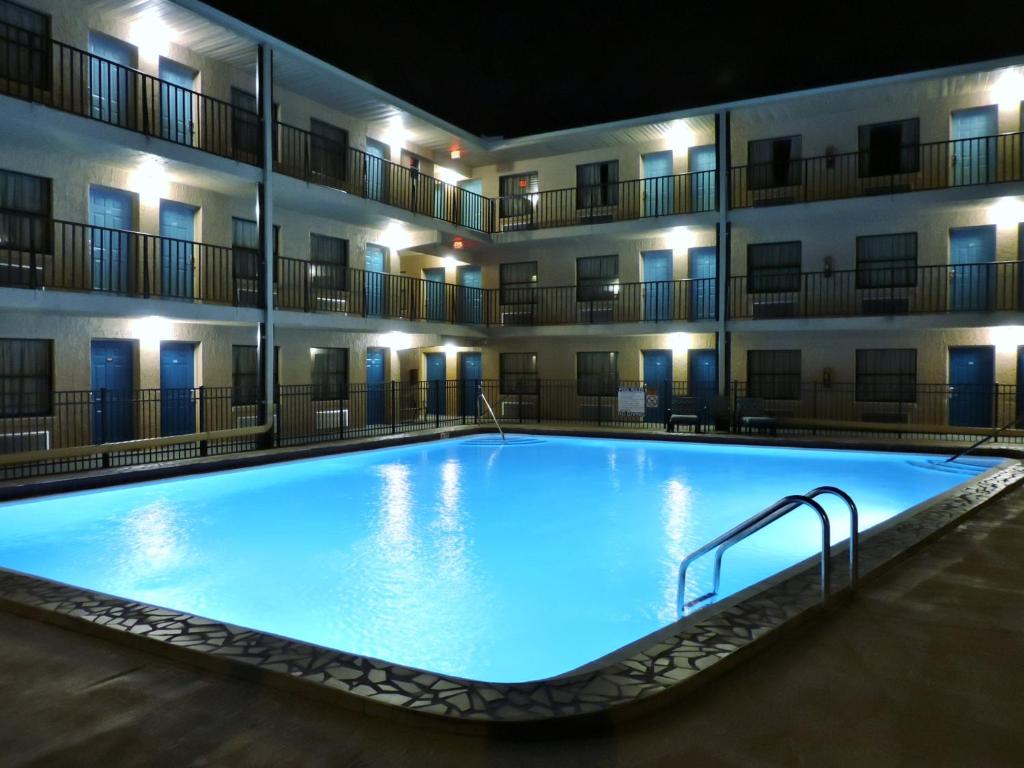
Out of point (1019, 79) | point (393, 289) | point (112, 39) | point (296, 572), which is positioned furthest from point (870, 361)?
point (112, 39)

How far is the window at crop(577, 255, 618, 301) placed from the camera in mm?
23109

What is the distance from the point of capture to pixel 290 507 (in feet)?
36.4

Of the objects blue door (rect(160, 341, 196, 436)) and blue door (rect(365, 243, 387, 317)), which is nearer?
blue door (rect(160, 341, 196, 436))

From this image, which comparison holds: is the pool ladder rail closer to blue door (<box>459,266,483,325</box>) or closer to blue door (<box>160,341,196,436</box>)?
blue door (<box>160,341,196,436</box>)

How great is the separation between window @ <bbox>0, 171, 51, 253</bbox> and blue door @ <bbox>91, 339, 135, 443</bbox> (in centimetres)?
229

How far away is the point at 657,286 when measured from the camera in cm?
2231

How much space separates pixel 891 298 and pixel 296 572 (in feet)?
57.5

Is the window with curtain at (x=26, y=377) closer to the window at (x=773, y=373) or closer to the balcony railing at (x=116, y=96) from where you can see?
the balcony railing at (x=116, y=96)

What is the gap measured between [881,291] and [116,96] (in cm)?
1879

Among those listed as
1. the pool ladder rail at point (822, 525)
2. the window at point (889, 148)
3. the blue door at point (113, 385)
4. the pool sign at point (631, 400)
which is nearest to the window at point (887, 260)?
the window at point (889, 148)

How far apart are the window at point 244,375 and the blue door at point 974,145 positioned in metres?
18.3

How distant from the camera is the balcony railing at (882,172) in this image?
18141 mm

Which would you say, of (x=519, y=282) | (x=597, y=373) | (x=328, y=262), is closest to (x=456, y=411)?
(x=519, y=282)

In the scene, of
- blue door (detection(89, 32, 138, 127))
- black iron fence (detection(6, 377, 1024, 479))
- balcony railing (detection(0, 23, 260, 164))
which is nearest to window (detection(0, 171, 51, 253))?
balcony railing (detection(0, 23, 260, 164))
